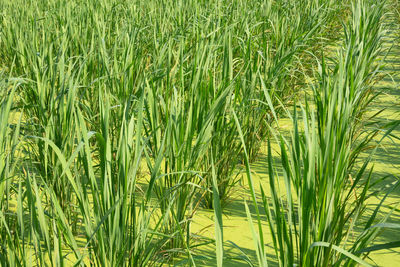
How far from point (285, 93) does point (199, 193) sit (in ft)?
4.16

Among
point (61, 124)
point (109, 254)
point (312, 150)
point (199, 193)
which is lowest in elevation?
point (199, 193)

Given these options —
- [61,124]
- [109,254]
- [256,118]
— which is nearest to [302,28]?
[256,118]

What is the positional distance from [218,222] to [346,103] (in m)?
0.80

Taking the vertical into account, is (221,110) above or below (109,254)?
above

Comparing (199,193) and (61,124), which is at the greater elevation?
(61,124)

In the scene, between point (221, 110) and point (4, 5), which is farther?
point (4, 5)

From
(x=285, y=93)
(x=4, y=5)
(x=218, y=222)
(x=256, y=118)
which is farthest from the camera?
(x=4, y=5)

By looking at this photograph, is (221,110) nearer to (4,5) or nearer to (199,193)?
(199,193)

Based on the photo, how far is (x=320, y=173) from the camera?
1294 millimetres

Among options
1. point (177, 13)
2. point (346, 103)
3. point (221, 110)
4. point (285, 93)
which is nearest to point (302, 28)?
point (285, 93)

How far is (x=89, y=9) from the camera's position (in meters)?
3.35

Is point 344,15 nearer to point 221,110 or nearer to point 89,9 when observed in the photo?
point 89,9

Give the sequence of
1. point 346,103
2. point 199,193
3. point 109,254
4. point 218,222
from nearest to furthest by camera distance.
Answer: point 218,222, point 109,254, point 346,103, point 199,193

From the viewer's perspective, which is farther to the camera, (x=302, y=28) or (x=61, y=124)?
(x=302, y=28)
